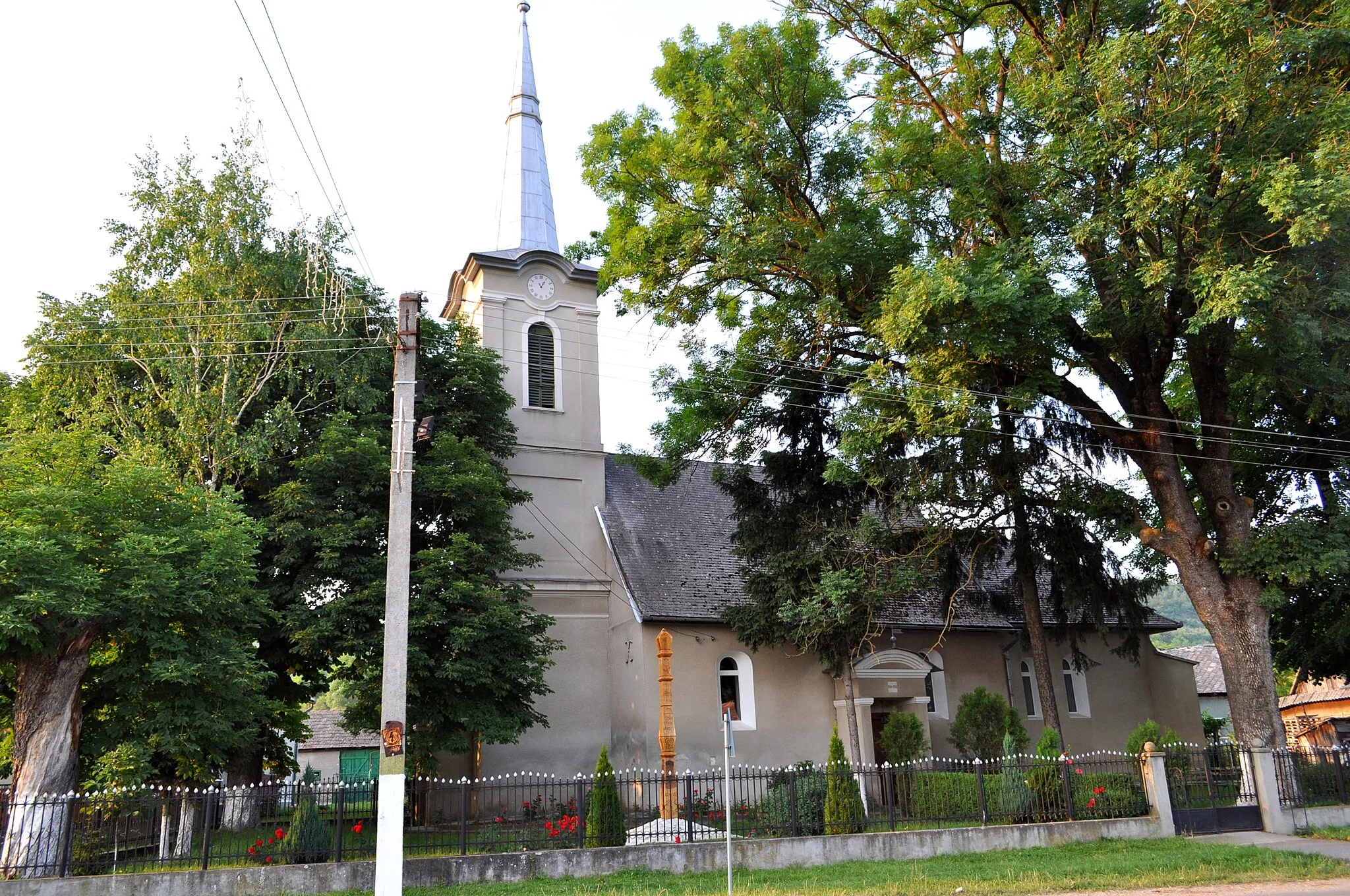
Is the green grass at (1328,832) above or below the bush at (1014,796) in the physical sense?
below

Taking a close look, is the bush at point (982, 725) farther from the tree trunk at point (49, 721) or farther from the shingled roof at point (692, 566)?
the tree trunk at point (49, 721)

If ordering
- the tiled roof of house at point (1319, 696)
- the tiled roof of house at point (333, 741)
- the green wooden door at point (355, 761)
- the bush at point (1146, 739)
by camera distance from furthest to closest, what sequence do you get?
the tiled roof of house at point (333, 741) < the green wooden door at point (355, 761) < the tiled roof of house at point (1319, 696) < the bush at point (1146, 739)

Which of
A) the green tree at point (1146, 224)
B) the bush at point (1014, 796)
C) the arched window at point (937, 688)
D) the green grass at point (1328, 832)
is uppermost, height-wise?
the green tree at point (1146, 224)

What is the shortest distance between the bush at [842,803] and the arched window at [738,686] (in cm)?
718

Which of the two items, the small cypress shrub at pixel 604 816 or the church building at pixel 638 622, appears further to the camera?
the church building at pixel 638 622

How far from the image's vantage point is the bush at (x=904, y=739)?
2105 centimetres

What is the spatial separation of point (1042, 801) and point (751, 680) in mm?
8657

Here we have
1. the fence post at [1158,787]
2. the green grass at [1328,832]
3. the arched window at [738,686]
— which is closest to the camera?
the green grass at [1328,832]

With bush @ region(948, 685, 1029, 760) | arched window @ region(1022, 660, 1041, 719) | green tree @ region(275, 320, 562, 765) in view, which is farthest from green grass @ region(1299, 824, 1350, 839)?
green tree @ region(275, 320, 562, 765)

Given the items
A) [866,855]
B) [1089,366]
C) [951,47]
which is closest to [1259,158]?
[1089,366]

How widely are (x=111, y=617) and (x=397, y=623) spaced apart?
5.35 m

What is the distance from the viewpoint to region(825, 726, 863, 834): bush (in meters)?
15.1

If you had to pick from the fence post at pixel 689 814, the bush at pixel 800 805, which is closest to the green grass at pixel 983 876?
the fence post at pixel 689 814

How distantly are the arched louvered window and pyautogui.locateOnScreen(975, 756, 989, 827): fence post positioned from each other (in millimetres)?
14210
